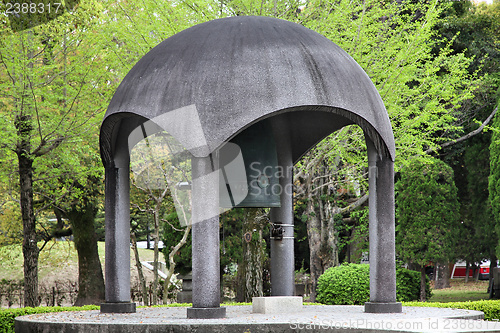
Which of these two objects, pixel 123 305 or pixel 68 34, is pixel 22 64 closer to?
pixel 68 34

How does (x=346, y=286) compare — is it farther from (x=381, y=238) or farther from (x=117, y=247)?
(x=117, y=247)

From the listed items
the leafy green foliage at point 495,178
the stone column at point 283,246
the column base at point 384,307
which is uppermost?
the leafy green foliage at point 495,178

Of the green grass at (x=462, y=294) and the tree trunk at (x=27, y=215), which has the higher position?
the tree trunk at (x=27, y=215)

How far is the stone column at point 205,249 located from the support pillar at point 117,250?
7.73 ft

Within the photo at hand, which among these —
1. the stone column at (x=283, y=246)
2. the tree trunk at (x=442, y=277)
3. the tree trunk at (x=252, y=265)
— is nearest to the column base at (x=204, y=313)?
the stone column at (x=283, y=246)

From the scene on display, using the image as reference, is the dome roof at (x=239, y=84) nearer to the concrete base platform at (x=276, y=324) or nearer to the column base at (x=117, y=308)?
the concrete base platform at (x=276, y=324)

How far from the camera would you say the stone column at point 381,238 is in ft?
32.9

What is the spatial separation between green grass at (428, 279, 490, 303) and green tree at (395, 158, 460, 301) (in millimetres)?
1854

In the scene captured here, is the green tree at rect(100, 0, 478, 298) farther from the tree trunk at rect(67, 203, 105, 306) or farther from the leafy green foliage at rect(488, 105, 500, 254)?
the tree trunk at rect(67, 203, 105, 306)

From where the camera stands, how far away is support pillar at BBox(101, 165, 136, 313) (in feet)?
35.9

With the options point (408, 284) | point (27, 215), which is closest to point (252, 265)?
point (408, 284)

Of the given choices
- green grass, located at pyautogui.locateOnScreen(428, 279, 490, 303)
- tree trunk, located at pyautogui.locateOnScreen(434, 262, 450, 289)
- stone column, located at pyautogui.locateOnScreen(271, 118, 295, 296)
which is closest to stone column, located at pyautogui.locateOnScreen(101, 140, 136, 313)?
stone column, located at pyautogui.locateOnScreen(271, 118, 295, 296)

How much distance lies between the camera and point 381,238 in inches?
400

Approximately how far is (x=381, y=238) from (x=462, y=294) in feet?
60.9
